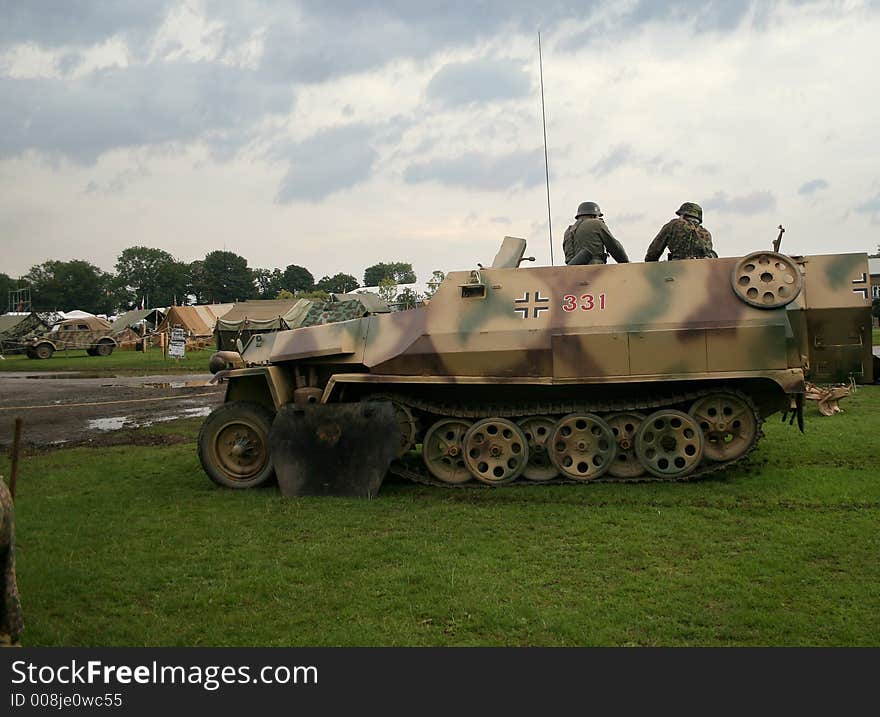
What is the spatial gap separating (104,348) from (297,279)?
2971 inches

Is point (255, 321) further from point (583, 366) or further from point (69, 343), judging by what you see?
point (583, 366)

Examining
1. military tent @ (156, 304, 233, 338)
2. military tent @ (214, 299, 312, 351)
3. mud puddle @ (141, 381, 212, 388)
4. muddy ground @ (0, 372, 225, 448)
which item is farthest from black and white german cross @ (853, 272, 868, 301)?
military tent @ (156, 304, 233, 338)

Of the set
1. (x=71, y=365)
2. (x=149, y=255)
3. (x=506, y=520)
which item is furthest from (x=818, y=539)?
(x=149, y=255)

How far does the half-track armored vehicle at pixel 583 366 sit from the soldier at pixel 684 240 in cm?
91

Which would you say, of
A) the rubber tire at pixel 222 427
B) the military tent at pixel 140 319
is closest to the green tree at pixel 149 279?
the military tent at pixel 140 319

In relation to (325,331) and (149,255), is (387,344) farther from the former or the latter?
(149,255)

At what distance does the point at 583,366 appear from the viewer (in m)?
9.70

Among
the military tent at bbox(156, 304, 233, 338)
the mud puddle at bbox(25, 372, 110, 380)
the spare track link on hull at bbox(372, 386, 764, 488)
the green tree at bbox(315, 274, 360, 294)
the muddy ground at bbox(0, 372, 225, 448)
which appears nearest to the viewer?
the spare track link on hull at bbox(372, 386, 764, 488)

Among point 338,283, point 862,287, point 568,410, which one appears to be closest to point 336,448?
point 568,410

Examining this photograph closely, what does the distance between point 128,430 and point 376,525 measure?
30.6 ft

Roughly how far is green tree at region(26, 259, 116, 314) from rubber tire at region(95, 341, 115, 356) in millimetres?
80055

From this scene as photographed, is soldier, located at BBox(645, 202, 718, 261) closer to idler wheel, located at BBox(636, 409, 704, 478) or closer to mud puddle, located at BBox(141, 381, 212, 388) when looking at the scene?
idler wheel, located at BBox(636, 409, 704, 478)

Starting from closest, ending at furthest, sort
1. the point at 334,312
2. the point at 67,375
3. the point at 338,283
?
the point at 67,375, the point at 334,312, the point at 338,283

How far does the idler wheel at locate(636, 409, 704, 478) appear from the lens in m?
9.76
